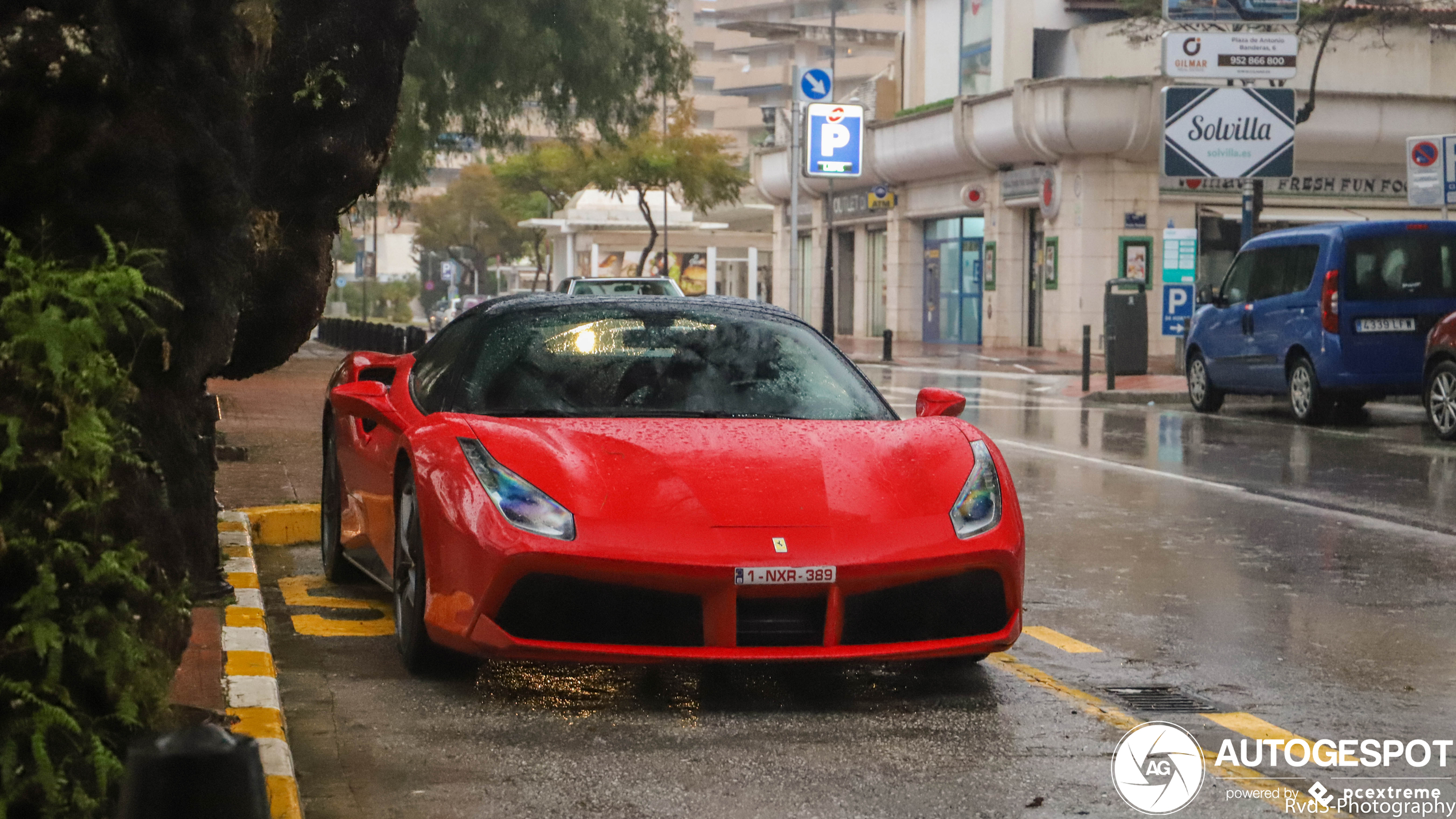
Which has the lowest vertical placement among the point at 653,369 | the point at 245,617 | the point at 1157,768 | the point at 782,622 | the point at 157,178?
the point at 1157,768

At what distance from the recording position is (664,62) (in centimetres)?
3169

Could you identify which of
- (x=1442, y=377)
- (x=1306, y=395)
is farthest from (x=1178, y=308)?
(x=1442, y=377)

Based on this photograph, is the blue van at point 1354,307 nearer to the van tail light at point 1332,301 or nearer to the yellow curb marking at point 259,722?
the van tail light at point 1332,301

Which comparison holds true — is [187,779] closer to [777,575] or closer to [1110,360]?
[777,575]

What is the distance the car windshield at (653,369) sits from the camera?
669 centimetres

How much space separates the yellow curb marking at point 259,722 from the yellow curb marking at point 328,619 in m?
2.02

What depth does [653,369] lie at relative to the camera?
689 cm

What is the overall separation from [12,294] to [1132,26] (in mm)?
41693

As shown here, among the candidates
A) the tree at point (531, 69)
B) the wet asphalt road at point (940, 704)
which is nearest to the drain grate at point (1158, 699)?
the wet asphalt road at point (940, 704)

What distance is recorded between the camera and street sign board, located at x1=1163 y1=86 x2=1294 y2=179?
27484 mm

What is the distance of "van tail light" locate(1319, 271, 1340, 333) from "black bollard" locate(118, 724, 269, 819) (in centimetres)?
1670

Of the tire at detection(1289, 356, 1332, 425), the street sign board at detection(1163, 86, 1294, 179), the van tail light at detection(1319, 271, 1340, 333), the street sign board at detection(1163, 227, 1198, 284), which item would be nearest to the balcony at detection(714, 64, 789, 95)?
the street sign board at detection(1163, 227, 1198, 284)

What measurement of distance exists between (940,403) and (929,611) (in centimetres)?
125

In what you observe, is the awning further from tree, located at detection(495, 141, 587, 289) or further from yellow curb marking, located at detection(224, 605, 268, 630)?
yellow curb marking, located at detection(224, 605, 268, 630)
